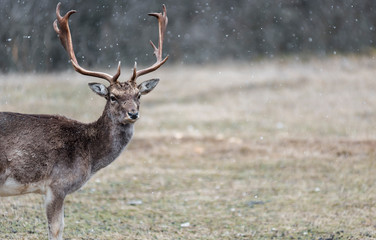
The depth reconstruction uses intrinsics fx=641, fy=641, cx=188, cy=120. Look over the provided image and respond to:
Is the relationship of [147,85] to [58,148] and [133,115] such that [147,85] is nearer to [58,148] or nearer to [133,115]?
[133,115]

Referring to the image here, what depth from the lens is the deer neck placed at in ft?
23.5

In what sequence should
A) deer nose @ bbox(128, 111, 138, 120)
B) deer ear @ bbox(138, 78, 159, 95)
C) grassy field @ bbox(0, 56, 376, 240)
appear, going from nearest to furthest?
deer nose @ bbox(128, 111, 138, 120)
deer ear @ bbox(138, 78, 159, 95)
grassy field @ bbox(0, 56, 376, 240)

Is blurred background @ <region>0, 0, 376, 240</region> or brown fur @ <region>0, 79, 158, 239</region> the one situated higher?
brown fur @ <region>0, 79, 158, 239</region>

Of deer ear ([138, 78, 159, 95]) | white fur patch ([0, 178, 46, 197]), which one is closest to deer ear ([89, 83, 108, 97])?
deer ear ([138, 78, 159, 95])

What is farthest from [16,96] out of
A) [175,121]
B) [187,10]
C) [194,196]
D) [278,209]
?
[187,10]

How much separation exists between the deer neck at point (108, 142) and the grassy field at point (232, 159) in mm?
1266

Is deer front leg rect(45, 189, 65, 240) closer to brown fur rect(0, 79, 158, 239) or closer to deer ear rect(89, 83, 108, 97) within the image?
brown fur rect(0, 79, 158, 239)

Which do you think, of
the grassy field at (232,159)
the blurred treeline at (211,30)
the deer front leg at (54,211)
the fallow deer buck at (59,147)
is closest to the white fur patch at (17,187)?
the fallow deer buck at (59,147)

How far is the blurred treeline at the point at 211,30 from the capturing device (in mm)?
20391

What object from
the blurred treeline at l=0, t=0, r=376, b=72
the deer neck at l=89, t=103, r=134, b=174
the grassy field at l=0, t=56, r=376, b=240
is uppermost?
the deer neck at l=89, t=103, r=134, b=174

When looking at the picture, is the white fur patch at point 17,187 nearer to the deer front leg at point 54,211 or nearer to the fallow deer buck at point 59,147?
the fallow deer buck at point 59,147

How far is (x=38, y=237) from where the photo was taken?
769 centimetres

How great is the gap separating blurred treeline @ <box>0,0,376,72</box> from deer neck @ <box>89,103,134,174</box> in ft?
34.9

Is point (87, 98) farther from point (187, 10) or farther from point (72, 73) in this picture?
point (187, 10)
